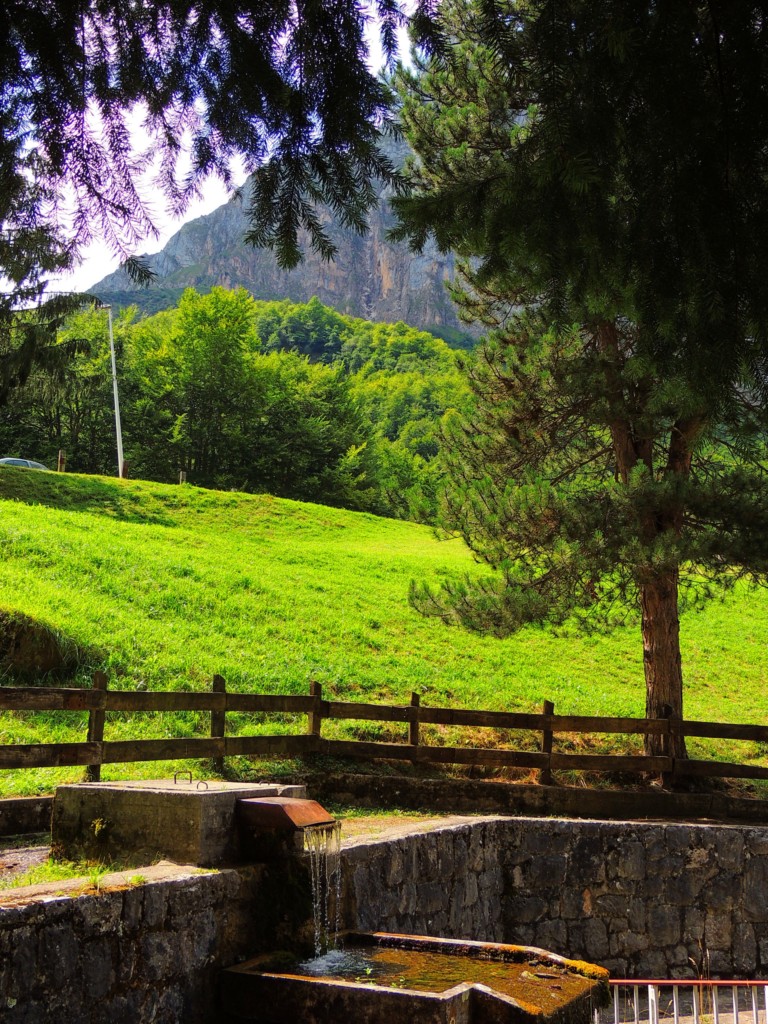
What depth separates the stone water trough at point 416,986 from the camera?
4668 millimetres

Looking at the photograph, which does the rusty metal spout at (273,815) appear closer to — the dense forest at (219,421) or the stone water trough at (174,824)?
the stone water trough at (174,824)

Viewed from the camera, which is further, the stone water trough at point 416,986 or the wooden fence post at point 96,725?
the wooden fence post at point 96,725

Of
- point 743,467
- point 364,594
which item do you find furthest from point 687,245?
point 364,594

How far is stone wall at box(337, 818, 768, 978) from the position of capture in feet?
29.6

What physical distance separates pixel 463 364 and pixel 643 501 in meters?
3.30

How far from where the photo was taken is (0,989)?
417cm

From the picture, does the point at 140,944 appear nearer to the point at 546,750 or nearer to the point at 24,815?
the point at 24,815

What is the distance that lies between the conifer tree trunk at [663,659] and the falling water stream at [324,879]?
694 cm

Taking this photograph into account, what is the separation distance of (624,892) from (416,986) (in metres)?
5.11

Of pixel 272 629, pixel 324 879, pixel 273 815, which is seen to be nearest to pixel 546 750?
pixel 324 879

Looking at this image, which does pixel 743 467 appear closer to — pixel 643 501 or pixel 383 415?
pixel 643 501

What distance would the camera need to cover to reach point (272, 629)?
58.0 ft

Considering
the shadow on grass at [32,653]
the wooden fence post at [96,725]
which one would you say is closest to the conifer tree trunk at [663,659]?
the wooden fence post at [96,725]

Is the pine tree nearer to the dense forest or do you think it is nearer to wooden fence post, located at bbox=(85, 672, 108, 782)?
wooden fence post, located at bbox=(85, 672, 108, 782)
